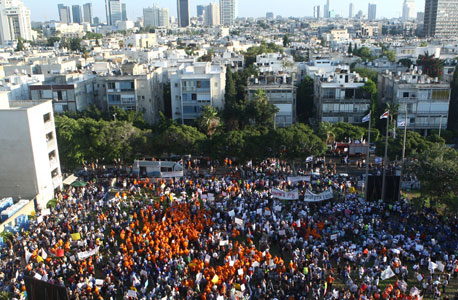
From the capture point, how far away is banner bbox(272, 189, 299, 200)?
1359 inches

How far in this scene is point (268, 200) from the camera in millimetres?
35656

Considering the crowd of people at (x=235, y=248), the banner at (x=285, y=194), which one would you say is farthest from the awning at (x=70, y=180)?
the banner at (x=285, y=194)

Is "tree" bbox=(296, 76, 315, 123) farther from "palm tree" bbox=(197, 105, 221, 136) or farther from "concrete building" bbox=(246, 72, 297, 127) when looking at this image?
"palm tree" bbox=(197, 105, 221, 136)

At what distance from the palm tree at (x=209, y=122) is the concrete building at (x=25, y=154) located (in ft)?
61.7

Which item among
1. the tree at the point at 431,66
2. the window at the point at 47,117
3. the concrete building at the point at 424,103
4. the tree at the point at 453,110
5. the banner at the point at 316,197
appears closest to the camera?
the banner at the point at 316,197

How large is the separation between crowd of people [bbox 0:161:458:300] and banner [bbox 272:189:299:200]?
22.7 inches

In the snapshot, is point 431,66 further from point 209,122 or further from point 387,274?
point 387,274

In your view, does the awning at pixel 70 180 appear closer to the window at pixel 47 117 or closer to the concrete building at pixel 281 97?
the window at pixel 47 117

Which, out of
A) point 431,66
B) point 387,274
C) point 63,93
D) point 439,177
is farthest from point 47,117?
point 431,66

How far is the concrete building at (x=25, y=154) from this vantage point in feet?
123

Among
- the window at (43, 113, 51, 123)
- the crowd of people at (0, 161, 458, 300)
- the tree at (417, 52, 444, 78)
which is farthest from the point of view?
the tree at (417, 52, 444, 78)

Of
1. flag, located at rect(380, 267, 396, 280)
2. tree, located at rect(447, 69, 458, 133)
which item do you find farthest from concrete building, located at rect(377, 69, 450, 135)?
flag, located at rect(380, 267, 396, 280)

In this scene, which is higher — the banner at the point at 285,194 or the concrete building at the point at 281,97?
the concrete building at the point at 281,97

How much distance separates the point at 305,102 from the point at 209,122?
21.5 metres
